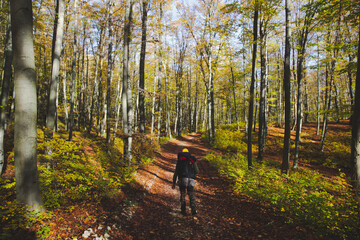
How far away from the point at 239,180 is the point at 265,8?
326 inches

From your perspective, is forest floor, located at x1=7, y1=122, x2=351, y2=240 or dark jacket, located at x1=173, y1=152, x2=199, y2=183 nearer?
forest floor, located at x1=7, y1=122, x2=351, y2=240

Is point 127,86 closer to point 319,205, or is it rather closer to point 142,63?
point 142,63

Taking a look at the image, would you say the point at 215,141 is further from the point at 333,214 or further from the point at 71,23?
the point at 71,23

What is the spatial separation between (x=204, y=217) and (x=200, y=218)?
147 mm

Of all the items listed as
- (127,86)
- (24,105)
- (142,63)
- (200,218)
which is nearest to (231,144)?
(142,63)

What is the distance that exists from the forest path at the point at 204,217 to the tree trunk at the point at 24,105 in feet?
7.69

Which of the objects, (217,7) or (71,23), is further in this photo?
(217,7)

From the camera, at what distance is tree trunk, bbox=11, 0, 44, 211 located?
3045 mm

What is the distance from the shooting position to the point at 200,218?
502 cm

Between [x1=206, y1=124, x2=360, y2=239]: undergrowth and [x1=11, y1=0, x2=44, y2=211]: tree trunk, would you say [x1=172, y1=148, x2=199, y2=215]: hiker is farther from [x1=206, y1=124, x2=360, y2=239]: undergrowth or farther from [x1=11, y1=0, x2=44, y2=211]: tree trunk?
[x1=11, y1=0, x2=44, y2=211]: tree trunk

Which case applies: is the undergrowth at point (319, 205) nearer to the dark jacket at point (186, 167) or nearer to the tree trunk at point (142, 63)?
the dark jacket at point (186, 167)

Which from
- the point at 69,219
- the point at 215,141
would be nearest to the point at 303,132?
the point at 215,141

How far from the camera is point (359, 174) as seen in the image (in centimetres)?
520

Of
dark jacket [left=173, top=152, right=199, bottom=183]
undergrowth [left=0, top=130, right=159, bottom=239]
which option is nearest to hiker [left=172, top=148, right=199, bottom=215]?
dark jacket [left=173, top=152, right=199, bottom=183]
